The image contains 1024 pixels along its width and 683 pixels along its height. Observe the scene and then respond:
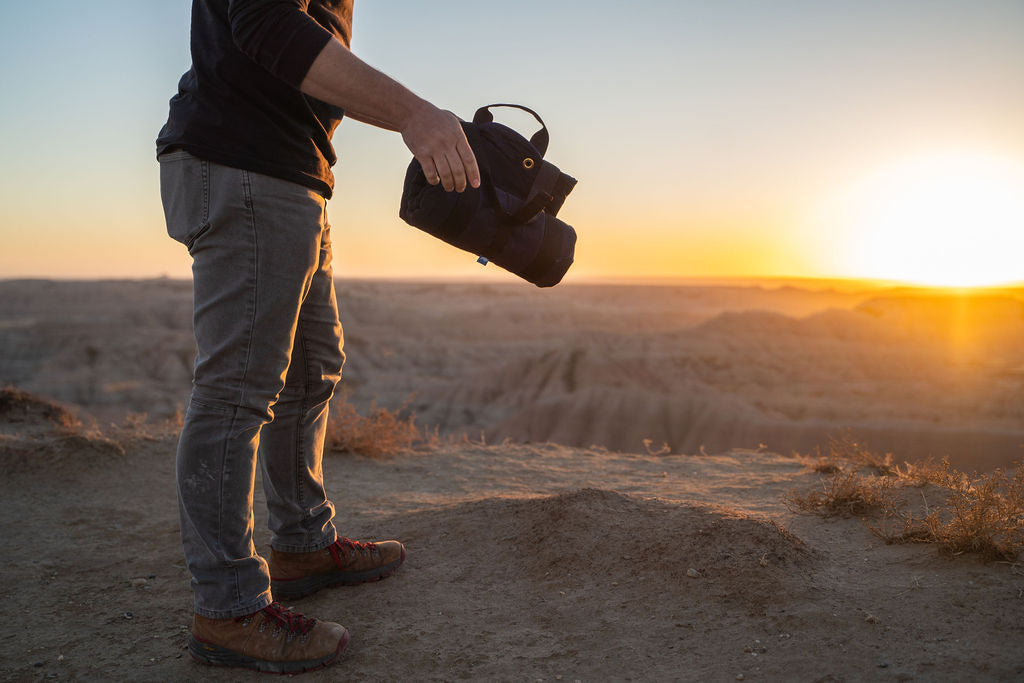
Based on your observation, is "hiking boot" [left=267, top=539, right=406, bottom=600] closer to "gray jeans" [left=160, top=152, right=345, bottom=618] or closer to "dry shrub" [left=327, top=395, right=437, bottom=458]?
"gray jeans" [left=160, top=152, right=345, bottom=618]

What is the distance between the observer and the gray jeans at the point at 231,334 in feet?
5.49

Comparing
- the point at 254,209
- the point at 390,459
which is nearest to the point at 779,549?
the point at 254,209

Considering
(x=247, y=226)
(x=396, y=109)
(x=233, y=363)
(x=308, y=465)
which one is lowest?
(x=308, y=465)

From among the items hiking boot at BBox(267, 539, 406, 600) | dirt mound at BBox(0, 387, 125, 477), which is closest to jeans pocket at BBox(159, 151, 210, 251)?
hiking boot at BBox(267, 539, 406, 600)

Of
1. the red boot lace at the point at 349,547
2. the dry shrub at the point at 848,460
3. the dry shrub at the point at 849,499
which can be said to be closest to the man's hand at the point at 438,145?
the red boot lace at the point at 349,547

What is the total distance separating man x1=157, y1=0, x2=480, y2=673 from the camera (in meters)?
1.53

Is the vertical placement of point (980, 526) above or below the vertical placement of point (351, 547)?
above

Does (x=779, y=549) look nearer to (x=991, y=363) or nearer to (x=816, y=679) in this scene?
(x=816, y=679)

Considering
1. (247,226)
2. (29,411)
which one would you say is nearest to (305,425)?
(247,226)

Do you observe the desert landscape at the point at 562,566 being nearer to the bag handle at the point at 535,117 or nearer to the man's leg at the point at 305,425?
the man's leg at the point at 305,425

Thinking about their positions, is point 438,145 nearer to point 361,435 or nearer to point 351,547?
point 351,547

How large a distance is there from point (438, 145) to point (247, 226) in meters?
0.52

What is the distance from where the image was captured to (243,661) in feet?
6.00

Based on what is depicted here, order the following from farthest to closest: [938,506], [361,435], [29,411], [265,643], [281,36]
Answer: [29,411] → [361,435] → [938,506] → [265,643] → [281,36]
